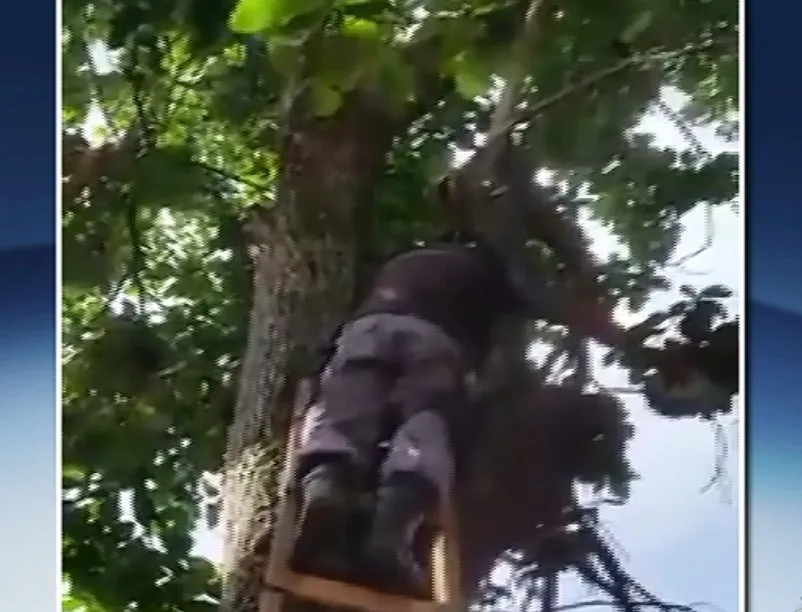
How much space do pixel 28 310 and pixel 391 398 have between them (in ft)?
1.47

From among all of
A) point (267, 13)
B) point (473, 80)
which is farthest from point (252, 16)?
point (473, 80)

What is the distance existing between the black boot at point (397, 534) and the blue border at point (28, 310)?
379 millimetres

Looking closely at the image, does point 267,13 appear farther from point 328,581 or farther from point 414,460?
point 328,581

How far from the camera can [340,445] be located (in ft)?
4.33

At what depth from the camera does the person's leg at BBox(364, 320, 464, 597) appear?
1309 millimetres

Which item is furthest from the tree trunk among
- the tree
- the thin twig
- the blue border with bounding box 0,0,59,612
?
the thin twig

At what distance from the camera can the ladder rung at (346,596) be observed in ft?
4.27

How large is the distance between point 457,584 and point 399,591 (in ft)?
0.22

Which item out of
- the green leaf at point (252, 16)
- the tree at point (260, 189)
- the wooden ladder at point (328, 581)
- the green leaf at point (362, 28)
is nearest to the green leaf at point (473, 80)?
the tree at point (260, 189)

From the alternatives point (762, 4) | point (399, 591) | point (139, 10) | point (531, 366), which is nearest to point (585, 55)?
point (762, 4)

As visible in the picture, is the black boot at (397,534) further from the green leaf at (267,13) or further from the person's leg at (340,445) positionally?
the green leaf at (267,13)

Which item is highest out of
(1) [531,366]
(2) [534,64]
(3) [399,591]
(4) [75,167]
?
(2) [534,64]

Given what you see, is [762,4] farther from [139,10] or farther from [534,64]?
[139,10]

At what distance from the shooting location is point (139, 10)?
137cm
